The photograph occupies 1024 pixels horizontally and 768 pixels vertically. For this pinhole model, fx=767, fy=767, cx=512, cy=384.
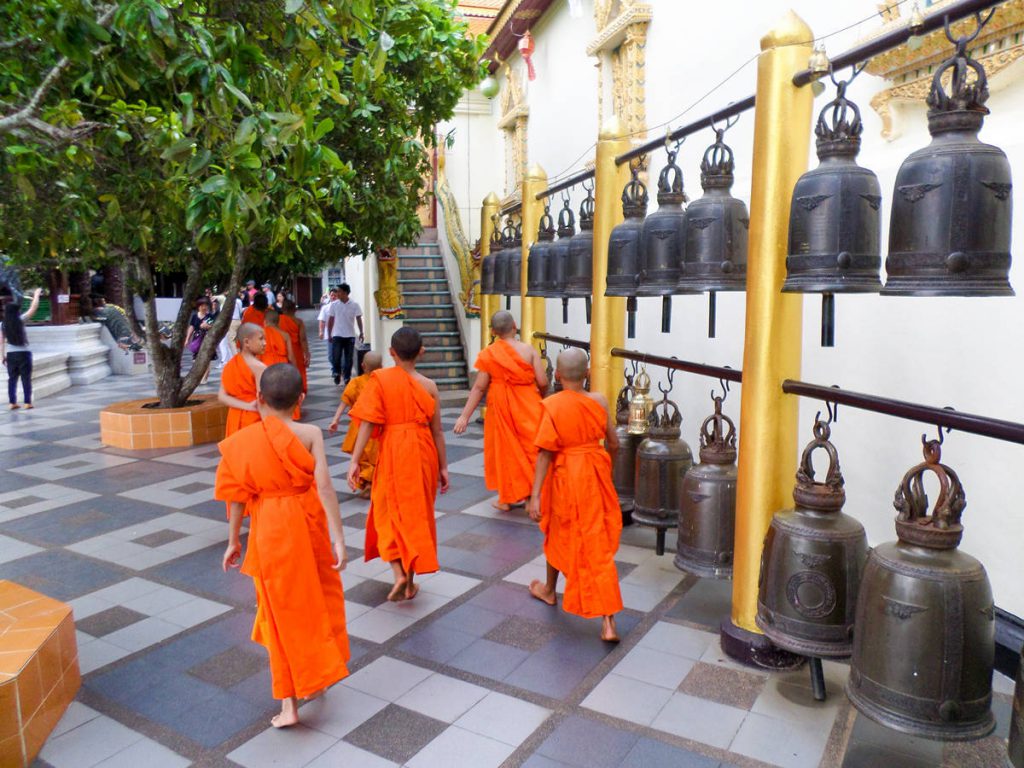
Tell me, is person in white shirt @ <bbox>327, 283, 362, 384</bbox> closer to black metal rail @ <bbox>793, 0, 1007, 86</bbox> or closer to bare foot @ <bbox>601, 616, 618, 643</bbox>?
bare foot @ <bbox>601, 616, 618, 643</bbox>

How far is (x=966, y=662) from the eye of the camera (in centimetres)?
259

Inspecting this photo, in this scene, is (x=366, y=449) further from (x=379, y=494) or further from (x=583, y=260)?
(x=583, y=260)

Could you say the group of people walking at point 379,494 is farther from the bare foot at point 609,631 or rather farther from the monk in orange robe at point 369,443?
the monk in orange robe at point 369,443

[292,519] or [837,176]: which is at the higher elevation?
[837,176]

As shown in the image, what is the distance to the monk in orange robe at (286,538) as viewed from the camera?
3.37m

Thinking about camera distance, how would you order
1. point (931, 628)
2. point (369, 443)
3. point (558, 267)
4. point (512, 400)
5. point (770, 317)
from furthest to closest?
point (369, 443)
point (512, 400)
point (558, 267)
point (770, 317)
point (931, 628)

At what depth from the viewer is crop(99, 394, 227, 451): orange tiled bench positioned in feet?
30.7

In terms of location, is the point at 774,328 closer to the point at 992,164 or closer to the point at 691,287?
the point at 691,287

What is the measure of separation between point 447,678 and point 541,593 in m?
1.06

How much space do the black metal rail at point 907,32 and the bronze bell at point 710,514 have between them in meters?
1.78

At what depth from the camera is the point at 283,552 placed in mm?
3377

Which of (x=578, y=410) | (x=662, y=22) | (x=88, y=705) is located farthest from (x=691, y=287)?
(x=662, y=22)

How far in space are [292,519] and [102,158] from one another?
201 cm

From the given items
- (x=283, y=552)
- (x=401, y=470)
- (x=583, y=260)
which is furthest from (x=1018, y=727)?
(x=583, y=260)
